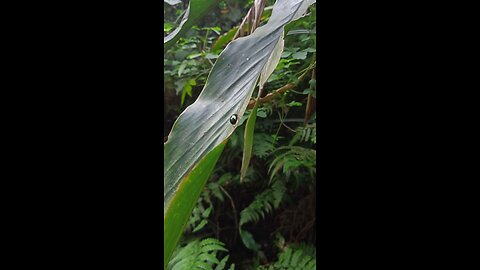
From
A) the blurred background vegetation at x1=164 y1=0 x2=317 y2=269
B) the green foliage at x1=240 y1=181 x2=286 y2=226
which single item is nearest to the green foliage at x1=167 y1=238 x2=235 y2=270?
the blurred background vegetation at x1=164 y1=0 x2=317 y2=269

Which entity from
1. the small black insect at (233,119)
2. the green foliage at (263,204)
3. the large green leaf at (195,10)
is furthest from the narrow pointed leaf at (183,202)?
the green foliage at (263,204)

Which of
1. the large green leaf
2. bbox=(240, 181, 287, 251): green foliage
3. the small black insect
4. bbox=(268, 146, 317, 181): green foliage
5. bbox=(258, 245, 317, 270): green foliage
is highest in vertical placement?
the large green leaf

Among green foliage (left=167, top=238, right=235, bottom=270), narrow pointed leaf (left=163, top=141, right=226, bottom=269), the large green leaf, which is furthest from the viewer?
green foliage (left=167, top=238, right=235, bottom=270)

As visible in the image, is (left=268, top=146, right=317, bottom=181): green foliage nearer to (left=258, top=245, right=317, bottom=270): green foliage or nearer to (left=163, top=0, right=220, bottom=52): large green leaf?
(left=258, top=245, right=317, bottom=270): green foliage

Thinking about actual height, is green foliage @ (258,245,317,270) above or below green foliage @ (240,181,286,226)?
below

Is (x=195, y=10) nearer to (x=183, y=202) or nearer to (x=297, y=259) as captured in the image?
(x=183, y=202)

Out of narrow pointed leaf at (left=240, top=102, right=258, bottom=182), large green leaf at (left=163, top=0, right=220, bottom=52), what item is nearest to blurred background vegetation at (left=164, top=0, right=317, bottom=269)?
large green leaf at (left=163, top=0, right=220, bottom=52)

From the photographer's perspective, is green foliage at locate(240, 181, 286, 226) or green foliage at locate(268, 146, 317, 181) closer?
green foliage at locate(268, 146, 317, 181)

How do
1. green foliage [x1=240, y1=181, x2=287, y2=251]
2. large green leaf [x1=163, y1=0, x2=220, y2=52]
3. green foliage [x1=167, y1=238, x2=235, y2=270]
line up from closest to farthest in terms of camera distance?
large green leaf [x1=163, y1=0, x2=220, y2=52], green foliage [x1=167, y1=238, x2=235, y2=270], green foliage [x1=240, y1=181, x2=287, y2=251]

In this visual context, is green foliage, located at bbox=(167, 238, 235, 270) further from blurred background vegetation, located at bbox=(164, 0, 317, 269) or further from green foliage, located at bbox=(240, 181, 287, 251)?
green foliage, located at bbox=(240, 181, 287, 251)
